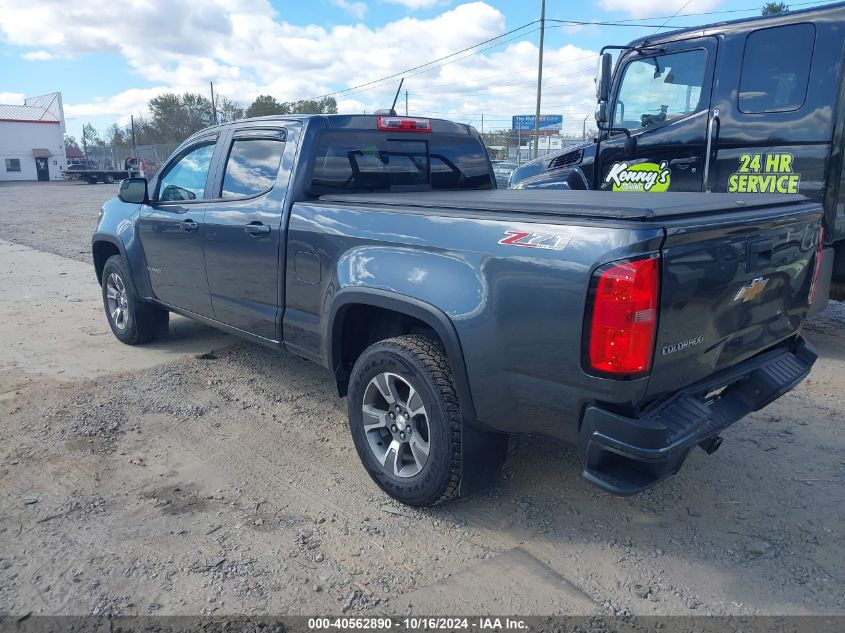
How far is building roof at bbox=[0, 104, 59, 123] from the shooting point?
190 feet

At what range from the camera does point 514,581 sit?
9.18ft

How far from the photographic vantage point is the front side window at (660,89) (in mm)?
5980

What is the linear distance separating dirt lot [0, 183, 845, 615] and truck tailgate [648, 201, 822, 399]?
0.84m

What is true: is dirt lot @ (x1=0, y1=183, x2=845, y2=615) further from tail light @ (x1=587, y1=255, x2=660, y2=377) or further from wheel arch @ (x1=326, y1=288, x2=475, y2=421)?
tail light @ (x1=587, y1=255, x2=660, y2=377)

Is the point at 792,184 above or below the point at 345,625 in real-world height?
above

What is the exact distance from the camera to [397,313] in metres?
3.49

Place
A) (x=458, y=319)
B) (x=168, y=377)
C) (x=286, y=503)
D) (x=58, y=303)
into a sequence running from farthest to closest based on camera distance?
(x=58, y=303) < (x=168, y=377) < (x=286, y=503) < (x=458, y=319)

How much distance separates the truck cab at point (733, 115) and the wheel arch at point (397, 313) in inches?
153

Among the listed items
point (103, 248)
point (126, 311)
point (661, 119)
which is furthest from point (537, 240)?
point (103, 248)

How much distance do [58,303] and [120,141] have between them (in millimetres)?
78313

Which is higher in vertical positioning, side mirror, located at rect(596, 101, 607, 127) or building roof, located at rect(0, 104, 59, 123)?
building roof, located at rect(0, 104, 59, 123)

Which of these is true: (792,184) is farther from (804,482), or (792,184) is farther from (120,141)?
(120,141)

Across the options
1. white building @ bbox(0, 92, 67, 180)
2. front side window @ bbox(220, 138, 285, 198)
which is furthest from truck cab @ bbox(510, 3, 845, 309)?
white building @ bbox(0, 92, 67, 180)

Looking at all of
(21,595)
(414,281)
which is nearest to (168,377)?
(21,595)
